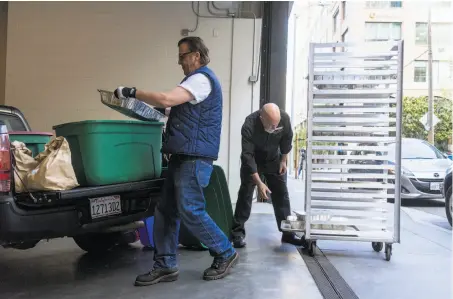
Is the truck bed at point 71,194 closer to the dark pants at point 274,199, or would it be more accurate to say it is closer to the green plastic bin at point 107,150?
the green plastic bin at point 107,150

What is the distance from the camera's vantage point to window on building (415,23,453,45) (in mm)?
23720

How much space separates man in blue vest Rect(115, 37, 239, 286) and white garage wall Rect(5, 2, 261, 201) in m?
4.40

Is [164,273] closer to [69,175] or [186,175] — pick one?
[186,175]

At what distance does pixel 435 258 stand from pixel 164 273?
2.96 metres

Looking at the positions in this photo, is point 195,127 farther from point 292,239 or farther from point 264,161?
point 292,239

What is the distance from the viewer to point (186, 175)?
326cm

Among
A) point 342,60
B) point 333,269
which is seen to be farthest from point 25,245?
point 342,60

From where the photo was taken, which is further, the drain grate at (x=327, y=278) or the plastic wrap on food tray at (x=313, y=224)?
the plastic wrap on food tray at (x=313, y=224)

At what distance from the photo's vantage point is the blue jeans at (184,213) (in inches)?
128

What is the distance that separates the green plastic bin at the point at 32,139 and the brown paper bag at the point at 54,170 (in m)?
0.50

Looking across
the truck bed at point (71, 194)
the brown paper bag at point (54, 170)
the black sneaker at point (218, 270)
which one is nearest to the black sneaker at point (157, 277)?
the black sneaker at point (218, 270)

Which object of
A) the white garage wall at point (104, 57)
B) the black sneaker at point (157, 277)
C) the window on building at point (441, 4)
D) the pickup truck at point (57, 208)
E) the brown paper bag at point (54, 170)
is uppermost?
the window on building at point (441, 4)

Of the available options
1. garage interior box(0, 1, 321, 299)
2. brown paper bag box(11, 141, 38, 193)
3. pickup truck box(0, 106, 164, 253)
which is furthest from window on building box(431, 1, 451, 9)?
brown paper bag box(11, 141, 38, 193)

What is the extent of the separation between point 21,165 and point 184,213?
3.91 ft
